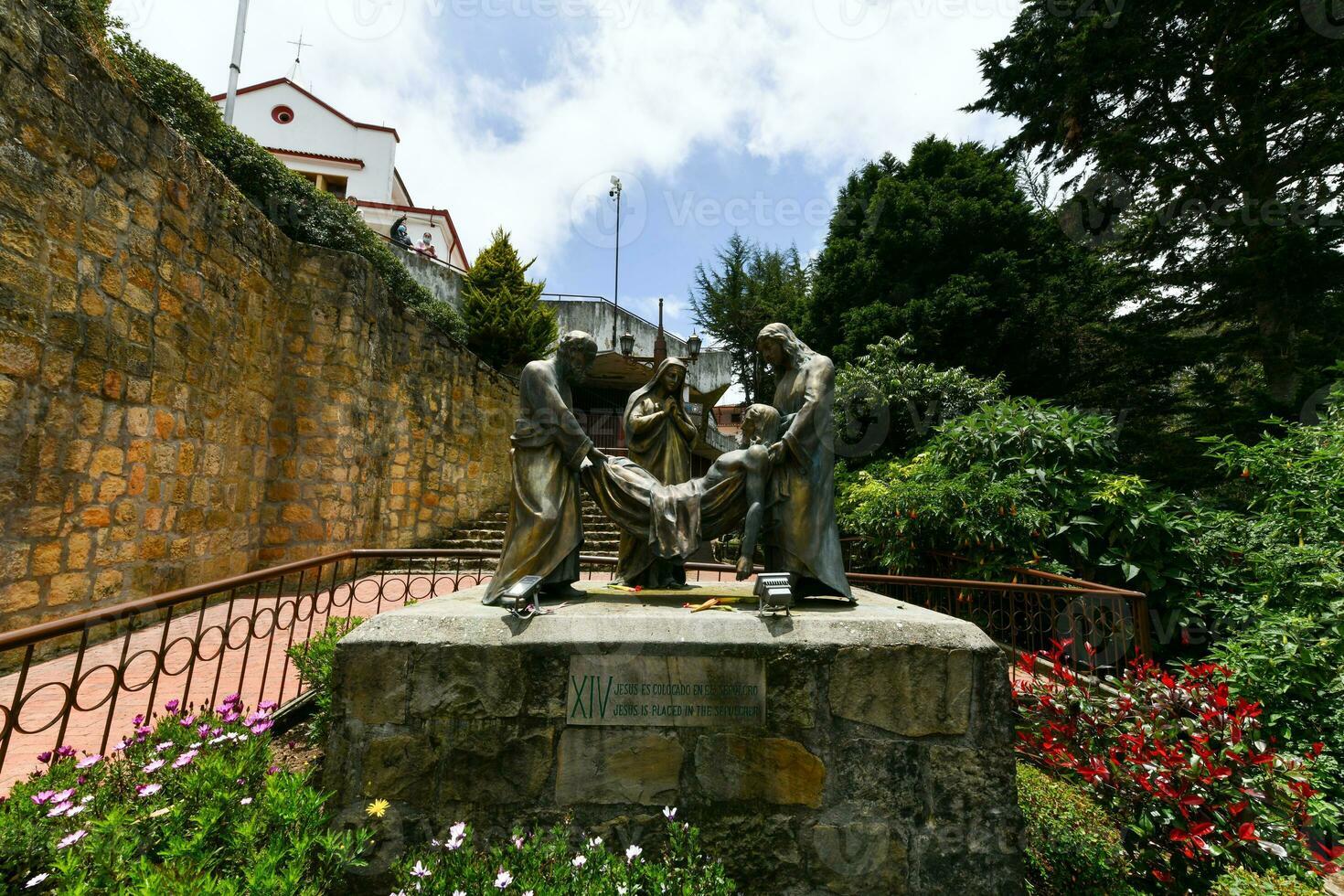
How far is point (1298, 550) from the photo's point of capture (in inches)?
177

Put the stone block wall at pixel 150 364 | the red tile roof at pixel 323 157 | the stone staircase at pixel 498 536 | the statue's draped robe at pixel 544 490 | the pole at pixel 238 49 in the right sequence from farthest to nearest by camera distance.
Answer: the red tile roof at pixel 323 157
the pole at pixel 238 49
the stone staircase at pixel 498 536
the stone block wall at pixel 150 364
the statue's draped robe at pixel 544 490

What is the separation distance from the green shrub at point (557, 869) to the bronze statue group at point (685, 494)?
111 centimetres

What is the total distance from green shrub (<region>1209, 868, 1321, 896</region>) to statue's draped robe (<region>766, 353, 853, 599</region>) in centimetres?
175

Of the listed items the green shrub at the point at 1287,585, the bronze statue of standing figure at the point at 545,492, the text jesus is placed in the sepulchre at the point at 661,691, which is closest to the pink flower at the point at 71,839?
the bronze statue of standing figure at the point at 545,492

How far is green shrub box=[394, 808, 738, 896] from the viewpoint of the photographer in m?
2.12

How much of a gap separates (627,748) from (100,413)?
18.5ft

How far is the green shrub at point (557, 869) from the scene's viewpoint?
6.96ft

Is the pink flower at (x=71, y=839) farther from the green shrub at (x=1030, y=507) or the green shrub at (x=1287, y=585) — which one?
the green shrub at (x=1030, y=507)

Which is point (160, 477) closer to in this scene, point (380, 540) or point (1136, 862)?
point (380, 540)

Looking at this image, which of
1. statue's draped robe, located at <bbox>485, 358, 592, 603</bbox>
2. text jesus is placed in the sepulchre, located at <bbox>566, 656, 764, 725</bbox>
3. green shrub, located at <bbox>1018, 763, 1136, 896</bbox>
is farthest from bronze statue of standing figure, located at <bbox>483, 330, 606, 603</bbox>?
green shrub, located at <bbox>1018, 763, 1136, 896</bbox>

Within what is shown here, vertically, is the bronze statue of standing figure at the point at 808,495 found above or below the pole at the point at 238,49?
below

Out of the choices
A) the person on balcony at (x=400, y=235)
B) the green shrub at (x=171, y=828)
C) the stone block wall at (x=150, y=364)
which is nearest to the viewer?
the green shrub at (x=171, y=828)

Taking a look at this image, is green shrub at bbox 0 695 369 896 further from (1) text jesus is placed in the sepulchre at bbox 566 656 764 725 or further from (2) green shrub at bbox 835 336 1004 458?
(2) green shrub at bbox 835 336 1004 458

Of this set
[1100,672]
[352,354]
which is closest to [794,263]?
[352,354]
